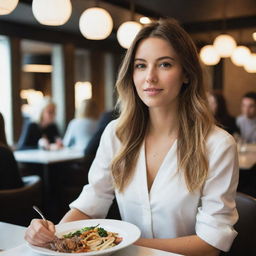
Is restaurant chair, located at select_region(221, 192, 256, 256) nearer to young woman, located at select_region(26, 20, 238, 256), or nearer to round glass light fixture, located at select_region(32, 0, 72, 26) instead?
young woman, located at select_region(26, 20, 238, 256)

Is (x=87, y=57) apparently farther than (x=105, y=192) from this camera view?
Yes

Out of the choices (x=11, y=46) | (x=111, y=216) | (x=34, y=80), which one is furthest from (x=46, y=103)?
(x=34, y=80)

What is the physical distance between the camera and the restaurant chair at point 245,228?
1668mm

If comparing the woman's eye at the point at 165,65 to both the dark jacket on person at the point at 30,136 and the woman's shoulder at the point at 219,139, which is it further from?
the dark jacket on person at the point at 30,136

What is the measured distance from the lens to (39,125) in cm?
595

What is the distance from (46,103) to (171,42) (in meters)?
4.59

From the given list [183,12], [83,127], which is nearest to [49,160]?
[83,127]

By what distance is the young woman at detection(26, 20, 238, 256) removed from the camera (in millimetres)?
1580

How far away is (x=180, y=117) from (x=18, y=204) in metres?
1.51

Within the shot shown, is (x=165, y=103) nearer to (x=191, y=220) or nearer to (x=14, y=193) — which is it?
(x=191, y=220)

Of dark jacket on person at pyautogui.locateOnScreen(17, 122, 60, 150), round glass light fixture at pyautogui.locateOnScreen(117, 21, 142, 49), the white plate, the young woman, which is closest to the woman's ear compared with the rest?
the young woman

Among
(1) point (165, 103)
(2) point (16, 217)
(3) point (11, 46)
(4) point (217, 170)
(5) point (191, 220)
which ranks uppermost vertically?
(3) point (11, 46)

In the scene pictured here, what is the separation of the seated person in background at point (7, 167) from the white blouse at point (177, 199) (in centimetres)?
103

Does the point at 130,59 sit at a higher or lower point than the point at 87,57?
lower
